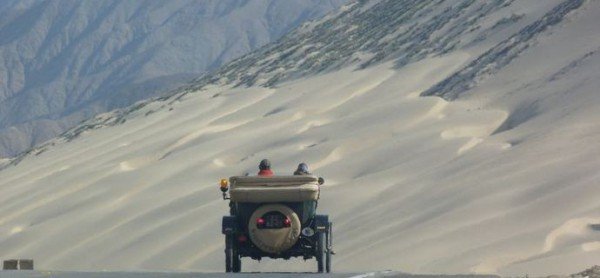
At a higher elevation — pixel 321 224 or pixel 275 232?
pixel 321 224

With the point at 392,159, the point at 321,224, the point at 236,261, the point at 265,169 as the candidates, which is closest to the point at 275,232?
the point at 321,224

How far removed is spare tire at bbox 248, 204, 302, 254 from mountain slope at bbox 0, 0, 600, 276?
610 centimetres

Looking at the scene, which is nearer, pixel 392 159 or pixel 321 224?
pixel 321 224

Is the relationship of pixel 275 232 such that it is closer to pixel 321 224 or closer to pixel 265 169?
pixel 321 224

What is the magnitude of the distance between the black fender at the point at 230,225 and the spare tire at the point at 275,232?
24 centimetres

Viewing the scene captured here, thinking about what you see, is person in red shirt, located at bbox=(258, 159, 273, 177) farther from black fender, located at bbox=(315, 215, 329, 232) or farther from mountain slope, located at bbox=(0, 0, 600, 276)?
mountain slope, located at bbox=(0, 0, 600, 276)

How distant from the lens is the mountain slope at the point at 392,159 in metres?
26.7

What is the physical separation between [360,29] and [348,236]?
4873 centimetres

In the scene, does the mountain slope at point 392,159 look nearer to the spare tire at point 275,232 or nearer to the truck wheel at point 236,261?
the truck wheel at point 236,261

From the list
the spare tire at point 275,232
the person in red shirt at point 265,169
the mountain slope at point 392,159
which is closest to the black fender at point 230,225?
the spare tire at point 275,232

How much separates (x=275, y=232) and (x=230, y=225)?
550mm

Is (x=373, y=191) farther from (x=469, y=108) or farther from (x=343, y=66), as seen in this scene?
(x=343, y=66)

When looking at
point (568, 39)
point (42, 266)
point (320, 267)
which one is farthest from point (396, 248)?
point (568, 39)

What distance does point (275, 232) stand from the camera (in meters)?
14.8
